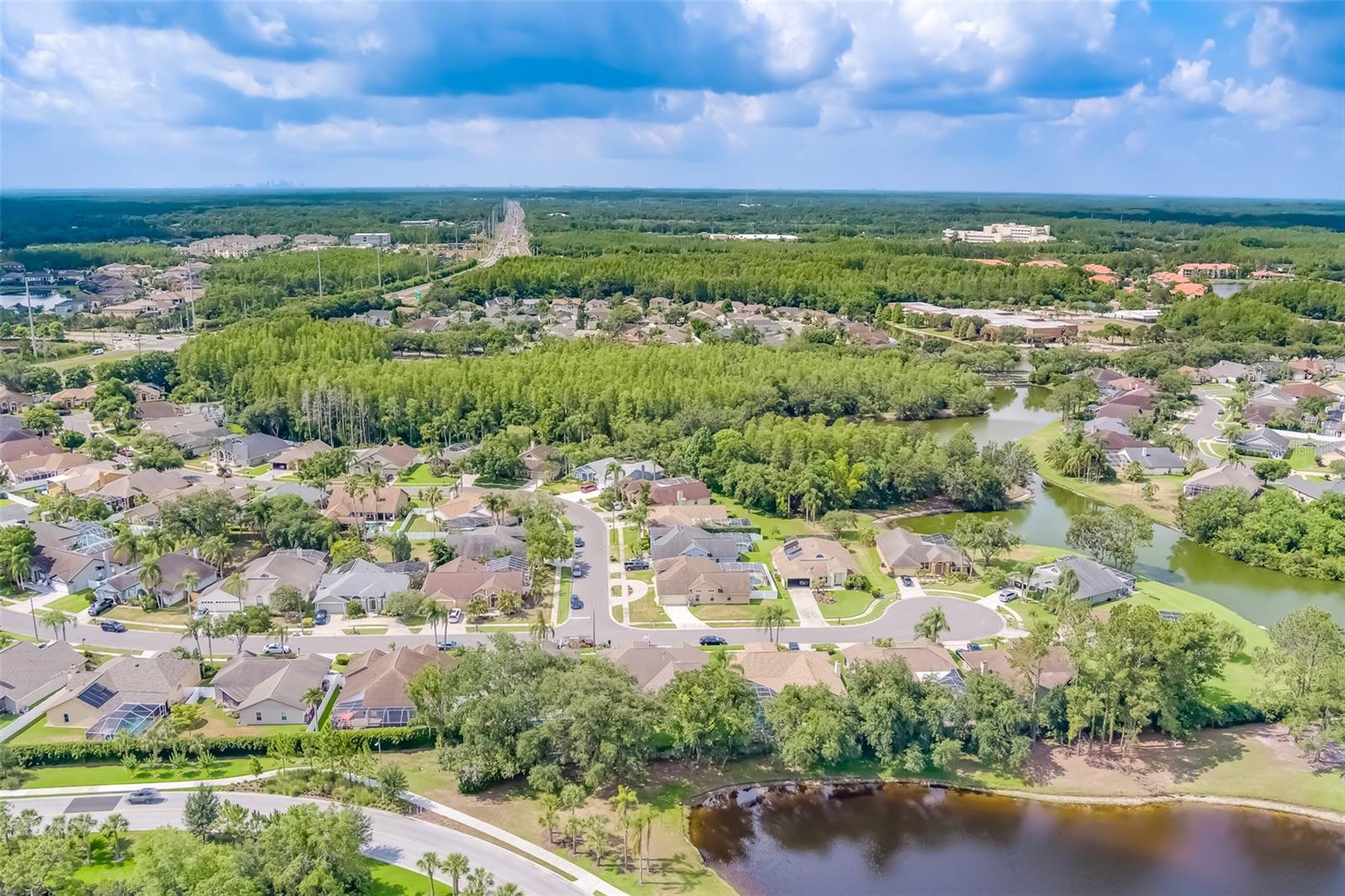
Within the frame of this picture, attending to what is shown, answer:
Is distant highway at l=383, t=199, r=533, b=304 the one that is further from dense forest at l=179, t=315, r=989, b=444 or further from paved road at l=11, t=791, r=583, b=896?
paved road at l=11, t=791, r=583, b=896

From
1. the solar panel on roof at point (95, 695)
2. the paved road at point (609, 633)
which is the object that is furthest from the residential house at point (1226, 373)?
the solar panel on roof at point (95, 695)

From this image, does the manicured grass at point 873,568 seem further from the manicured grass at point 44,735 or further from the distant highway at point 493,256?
the distant highway at point 493,256

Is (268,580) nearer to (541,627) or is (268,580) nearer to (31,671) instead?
(31,671)

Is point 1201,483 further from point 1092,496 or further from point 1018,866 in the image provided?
point 1018,866

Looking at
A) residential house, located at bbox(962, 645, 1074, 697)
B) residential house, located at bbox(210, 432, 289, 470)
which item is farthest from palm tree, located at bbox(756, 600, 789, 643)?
residential house, located at bbox(210, 432, 289, 470)

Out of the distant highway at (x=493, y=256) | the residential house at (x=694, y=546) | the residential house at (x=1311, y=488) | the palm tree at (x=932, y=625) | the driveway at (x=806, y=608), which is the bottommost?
the driveway at (x=806, y=608)
